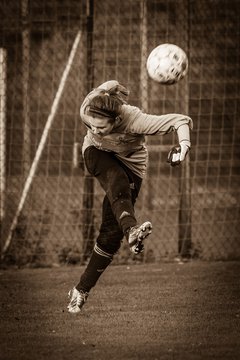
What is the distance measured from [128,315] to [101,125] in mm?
1534

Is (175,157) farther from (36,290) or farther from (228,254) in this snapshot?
(228,254)

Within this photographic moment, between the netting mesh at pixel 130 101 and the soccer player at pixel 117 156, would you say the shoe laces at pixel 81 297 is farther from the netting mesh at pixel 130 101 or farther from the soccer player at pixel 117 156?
the netting mesh at pixel 130 101

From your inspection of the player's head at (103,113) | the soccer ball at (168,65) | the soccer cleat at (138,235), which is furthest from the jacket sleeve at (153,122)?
the soccer cleat at (138,235)

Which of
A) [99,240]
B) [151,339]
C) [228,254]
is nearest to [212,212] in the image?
[228,254]

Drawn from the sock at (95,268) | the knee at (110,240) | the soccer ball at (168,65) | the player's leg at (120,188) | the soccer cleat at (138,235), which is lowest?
the sock at (95,268)

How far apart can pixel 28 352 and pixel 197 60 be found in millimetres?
6270

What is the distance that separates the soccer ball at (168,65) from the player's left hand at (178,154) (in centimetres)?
78

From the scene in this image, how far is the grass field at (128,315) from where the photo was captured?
5227mm

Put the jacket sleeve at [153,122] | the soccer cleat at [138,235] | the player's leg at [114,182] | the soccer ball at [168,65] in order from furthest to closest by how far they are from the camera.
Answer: the soccer ball at [168,65]
the jacket sleeve at [153,122]
the player's leg at [114,182]
the soccer cleat at [138,235]

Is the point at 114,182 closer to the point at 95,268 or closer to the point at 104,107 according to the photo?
the point at 104,107

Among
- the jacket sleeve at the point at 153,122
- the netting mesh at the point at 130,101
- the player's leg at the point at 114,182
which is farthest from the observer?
the netting mesh at the point at 130,101

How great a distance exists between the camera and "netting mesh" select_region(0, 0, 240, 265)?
9.83m

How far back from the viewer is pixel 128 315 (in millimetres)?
6426

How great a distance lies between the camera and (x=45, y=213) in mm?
10672
